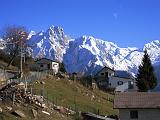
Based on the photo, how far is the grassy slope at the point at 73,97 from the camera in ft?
241

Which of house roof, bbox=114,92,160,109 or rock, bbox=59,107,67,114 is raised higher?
house roof, bbox=114,92,160,109

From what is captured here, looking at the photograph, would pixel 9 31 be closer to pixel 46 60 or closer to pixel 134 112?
pixel 46 60

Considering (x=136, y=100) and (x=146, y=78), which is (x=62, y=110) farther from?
(x=146, y=78)

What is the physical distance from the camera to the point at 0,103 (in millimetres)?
56000

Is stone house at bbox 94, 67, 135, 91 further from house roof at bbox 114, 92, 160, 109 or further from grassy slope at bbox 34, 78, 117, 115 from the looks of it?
house roof at bbox 114, 92, 160, 109

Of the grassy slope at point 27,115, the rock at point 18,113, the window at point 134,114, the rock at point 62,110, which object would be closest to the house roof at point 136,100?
the window at point 134,114

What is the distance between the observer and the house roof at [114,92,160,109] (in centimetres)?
6462

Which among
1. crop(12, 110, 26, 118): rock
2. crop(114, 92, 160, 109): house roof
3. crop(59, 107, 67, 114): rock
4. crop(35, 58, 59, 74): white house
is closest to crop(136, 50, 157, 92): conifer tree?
crop(35, 58, 59, 74): white house

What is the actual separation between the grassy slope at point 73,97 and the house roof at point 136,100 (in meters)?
7.15

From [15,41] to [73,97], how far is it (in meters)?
35.9

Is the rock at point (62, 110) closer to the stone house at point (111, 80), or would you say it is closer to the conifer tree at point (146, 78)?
the conifer tree at point (146, 78)

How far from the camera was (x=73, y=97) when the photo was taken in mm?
80938

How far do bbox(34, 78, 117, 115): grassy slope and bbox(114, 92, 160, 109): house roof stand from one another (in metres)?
7.15

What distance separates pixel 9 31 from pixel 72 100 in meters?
46.4
